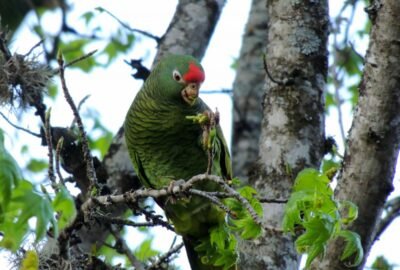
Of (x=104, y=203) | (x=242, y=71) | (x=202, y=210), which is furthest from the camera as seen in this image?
(x=242, y=71)

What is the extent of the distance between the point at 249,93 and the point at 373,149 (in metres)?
3.44

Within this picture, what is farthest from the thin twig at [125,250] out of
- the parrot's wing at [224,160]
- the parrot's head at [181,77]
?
the parrot's head at [181,77]

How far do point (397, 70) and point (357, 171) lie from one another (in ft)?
1.83

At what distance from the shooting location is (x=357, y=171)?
3.88 metres

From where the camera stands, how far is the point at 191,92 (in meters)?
4.85

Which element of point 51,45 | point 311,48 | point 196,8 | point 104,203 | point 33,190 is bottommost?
point 33,190

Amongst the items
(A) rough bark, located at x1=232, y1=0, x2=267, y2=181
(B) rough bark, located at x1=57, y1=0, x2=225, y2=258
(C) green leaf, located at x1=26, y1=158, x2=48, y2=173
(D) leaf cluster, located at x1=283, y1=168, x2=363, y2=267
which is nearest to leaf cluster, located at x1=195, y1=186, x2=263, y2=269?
(D) leaf cluster, located at x1=283, y1=168, x2=363, y2=267

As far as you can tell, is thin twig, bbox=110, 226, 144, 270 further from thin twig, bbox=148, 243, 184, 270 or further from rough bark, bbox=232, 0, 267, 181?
rough bark, bbox=232, 0, 267, 181

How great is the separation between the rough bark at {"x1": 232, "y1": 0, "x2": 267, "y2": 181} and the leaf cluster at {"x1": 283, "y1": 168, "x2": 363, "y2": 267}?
→ 335 centimetres

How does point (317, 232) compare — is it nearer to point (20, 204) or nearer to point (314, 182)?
point (314, 182)

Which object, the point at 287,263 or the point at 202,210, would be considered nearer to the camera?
the point at 287,263

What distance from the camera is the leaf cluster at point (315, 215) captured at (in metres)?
2.91

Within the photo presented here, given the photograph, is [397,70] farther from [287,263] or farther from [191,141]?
[191,141]

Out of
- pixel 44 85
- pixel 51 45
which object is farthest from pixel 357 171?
pixel 51 45
